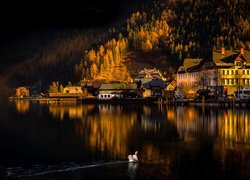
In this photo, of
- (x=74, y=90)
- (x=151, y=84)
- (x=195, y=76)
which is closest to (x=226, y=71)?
(x=195, y=76)

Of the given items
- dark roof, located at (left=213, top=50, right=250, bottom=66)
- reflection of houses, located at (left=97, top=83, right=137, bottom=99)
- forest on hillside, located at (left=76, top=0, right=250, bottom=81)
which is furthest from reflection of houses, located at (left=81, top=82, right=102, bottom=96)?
dark roof, located at (left=213, top=50, right=250, bottom=66)

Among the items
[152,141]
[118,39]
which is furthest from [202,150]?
[118,39]

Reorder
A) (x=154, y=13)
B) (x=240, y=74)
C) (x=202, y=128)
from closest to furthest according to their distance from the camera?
(x=202, y=128) → (x=240, y=74) → (x=154, y=13)

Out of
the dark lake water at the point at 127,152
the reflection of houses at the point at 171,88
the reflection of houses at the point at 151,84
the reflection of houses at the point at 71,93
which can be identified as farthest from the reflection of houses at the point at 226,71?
the reflection of houses at the point at 71,93

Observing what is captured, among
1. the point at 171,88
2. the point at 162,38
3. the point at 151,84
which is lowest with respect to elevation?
the point at 171,88

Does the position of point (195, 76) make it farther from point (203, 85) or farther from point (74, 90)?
point (74, 90)

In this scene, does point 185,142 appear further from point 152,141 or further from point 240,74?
point 240,74

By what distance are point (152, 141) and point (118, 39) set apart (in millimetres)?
129711

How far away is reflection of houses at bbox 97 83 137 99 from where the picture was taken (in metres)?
82.9

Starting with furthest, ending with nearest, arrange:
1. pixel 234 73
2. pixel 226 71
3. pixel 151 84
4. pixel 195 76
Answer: pixel 151 84
pixel 195 76
pixel 226 71
pixel 234 73

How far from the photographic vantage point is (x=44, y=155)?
55.3ft

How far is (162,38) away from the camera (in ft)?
457

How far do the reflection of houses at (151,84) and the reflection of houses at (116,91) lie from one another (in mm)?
2620

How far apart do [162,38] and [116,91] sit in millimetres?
60747
